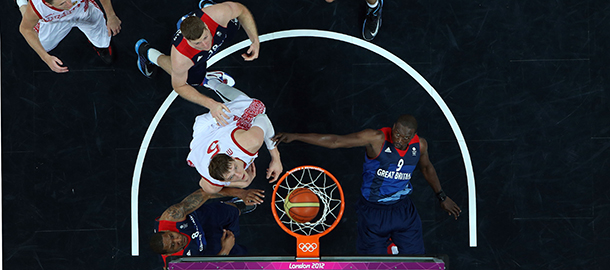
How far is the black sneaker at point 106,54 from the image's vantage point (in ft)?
19.7

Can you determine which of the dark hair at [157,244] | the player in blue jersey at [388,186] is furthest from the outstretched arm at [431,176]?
the dark hair at [157,244]

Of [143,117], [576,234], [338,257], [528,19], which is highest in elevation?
[528,19]

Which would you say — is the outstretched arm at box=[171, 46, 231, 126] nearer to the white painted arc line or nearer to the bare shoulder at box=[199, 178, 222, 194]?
the bare shoulder at box=[199, 178, 222, 194]

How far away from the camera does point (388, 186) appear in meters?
5.35

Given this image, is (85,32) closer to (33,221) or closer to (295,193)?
(33,221)

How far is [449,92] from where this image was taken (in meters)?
6.06

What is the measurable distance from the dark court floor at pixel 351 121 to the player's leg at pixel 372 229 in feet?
1.78

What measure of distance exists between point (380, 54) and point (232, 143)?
2.67m

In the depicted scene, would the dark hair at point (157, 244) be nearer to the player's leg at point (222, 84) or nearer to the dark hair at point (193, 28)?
the player's leg at point (222, 84)

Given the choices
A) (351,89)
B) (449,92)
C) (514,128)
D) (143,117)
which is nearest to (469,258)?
(514,128)

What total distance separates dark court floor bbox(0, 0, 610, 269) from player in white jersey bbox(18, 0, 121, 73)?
0.80ft

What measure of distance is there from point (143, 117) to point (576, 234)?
6454mm

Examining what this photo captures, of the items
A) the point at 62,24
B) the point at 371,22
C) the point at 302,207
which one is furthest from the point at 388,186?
the point at 62,24

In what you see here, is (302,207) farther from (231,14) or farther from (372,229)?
(231,14)
